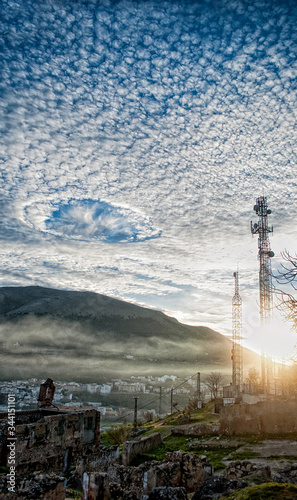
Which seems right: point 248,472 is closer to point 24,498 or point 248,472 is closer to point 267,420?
point 24,498

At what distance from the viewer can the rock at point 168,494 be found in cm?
764

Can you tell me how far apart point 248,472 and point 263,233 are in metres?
34.6

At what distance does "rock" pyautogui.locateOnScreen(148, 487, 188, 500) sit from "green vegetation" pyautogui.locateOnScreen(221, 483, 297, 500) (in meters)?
1.21

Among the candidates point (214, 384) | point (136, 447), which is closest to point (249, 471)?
point (136, 447)

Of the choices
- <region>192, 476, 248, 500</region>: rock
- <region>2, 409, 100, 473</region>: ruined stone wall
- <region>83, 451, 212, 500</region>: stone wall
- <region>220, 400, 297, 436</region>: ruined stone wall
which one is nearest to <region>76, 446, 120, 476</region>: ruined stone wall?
<region>83, 451, 212, 500</region>: stone wall

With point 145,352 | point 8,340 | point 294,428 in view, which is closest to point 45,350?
point 8,340

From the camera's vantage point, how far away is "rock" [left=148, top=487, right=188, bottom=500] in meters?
7.64

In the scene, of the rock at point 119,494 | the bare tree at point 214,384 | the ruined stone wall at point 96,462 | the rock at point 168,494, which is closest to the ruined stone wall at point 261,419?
the ruined stone wall at point 96,462

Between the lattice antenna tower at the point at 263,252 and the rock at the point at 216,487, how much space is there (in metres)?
34.3

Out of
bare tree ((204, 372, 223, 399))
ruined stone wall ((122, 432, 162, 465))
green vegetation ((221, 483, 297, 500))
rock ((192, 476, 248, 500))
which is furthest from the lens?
bare tree ((204, 372, 223, 399))

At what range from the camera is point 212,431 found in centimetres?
2680

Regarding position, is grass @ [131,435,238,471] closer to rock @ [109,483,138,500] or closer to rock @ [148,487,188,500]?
rock @ [109,483,138,500]

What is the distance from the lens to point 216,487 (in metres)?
8.11

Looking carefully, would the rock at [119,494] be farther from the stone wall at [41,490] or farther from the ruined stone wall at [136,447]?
the ruined stone wall at [136,447]
